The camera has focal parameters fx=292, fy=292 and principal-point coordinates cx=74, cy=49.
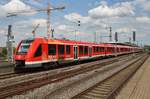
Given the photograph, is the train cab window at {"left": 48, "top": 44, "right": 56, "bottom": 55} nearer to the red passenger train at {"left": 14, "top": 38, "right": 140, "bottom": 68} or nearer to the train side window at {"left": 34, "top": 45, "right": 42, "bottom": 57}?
the red passenger train at {"left": 14, "top": 38, "right": 140, "bottom": 68}

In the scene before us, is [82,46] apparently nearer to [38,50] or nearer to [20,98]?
[38,50]

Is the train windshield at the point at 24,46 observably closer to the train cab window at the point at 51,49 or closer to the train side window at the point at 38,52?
the train side window at the point at 38,52

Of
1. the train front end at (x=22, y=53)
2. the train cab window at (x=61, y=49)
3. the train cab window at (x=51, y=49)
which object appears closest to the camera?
the train front end at (x=22, y=53)

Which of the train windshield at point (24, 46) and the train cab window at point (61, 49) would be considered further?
the train cab window at point (61, 49)

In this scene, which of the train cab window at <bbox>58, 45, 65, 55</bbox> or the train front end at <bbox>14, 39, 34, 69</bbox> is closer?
the train front end at <bbox>14, 39, 34, 69</bbox>

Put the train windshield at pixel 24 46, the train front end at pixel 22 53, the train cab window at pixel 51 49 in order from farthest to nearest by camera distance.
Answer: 1. the train cab window at pixel 51 49
2. the train windshield at pixel 24 46
3. the train front end at pixel 22 53

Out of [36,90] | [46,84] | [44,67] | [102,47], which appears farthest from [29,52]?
[102,47]

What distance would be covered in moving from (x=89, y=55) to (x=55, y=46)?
41.2 feet

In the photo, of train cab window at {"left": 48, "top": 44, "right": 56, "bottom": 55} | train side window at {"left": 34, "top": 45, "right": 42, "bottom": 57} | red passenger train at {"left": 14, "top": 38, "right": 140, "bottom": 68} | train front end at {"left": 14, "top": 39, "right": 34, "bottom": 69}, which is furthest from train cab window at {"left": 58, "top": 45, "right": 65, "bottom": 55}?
train front end at {"left": 14, "top": 39, "right": 34, "bottom": 69}

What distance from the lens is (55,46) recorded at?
87.9 ft

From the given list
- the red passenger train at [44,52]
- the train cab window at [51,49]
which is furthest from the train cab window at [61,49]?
the train cab window at [51,49]

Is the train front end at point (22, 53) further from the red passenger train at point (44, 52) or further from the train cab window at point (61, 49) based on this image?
the train cab window at point (61, 49)

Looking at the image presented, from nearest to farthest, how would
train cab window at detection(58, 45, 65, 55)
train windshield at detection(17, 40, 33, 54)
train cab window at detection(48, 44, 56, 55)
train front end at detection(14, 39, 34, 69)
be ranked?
train front end at detection(14, 39, 34, 69), train windshield at detection(17, 40, 33, 54), train cab window at detection(48, 44, 56, 55), train cab window at detection(58, 45, 65, 55)

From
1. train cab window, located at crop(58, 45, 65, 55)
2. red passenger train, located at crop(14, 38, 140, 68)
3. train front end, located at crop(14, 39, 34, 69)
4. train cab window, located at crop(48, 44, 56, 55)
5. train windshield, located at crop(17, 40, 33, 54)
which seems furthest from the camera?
train cab window, located at crop(58, 45, 65, 55)
